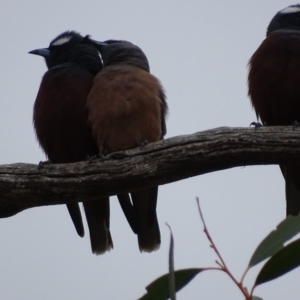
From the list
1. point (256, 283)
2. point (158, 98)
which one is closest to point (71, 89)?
point (158, 98)

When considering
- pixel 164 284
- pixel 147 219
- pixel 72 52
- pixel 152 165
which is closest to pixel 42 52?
pixel 72 52

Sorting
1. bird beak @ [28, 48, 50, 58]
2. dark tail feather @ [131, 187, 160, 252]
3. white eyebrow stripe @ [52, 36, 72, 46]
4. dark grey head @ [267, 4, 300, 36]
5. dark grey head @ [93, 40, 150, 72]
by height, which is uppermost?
white eyebrow stripe @ [52, 36, 72, 46]

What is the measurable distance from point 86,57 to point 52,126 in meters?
0.84

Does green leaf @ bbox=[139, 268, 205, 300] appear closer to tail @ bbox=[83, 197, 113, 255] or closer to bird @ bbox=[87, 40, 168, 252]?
bird @ bbox=[87, 40, 168, 252]

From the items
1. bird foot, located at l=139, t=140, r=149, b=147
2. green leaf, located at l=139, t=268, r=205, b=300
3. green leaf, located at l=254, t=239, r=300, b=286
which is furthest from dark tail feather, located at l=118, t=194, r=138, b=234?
green leaf, located at l=254, t=239, r=300, b=286

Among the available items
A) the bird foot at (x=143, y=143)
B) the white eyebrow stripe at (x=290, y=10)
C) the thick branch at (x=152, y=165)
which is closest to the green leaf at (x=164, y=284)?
the thick branch at (x=152, y=165)

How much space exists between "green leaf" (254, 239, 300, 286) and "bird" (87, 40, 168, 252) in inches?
101

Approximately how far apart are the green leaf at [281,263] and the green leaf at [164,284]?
0.84 feet

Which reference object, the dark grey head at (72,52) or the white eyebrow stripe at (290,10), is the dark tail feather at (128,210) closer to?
the dark grey head at (72,52)

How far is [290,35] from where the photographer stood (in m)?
5.34

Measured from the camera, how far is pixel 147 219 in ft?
17.7

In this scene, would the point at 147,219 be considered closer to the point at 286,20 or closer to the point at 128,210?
the point at 128,210

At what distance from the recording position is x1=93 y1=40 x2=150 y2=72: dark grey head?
5.59 metres

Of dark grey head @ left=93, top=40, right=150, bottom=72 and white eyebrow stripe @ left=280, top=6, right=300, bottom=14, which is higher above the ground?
white eyebrow stripe @ left=280, top=6, right=300, bottom=14
